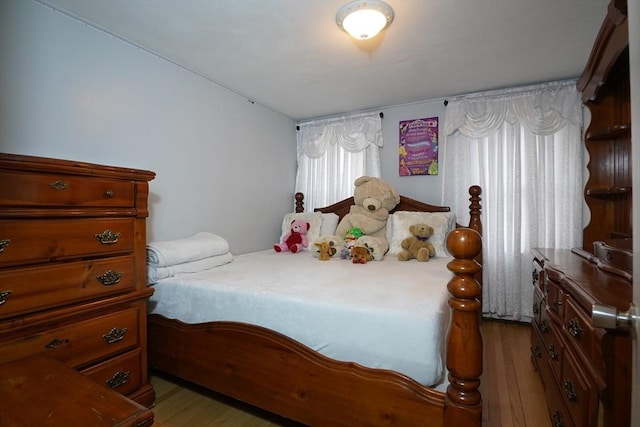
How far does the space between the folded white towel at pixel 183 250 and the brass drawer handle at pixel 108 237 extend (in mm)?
350

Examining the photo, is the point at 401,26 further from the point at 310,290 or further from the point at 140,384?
the point at 140,384

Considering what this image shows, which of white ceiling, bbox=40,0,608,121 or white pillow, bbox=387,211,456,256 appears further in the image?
white pillow, bbox=387,211,456,256

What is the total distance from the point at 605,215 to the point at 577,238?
3.21 ft

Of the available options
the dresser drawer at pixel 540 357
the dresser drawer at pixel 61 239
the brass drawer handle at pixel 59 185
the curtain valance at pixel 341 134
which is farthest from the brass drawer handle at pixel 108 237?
the curtain valance at pixel 341 134

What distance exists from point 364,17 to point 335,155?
195 centimetres

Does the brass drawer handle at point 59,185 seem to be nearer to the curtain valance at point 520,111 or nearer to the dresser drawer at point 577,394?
the dresser drawer at point 577,394

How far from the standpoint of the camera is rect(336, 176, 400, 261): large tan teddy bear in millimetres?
2787

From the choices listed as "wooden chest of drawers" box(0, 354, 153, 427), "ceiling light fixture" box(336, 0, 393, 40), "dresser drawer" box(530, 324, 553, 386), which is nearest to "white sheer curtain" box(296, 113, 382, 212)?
"ceiling light fixture" box(336, 0, 393, 40)

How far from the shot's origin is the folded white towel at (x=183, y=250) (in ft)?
5.90

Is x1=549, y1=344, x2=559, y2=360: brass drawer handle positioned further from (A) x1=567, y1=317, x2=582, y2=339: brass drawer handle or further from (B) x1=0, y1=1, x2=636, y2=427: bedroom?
(B) x1=0, y1=1, x2=636, y2=427: bedroom

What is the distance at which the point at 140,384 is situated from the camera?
156 centimetres

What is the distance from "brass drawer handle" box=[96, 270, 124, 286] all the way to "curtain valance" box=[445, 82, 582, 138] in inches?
116

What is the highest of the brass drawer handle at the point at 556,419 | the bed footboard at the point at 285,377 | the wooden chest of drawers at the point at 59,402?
the wooden chest of drawers at the point at 59,402

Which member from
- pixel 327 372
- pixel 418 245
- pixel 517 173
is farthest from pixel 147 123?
pixel 517 173
